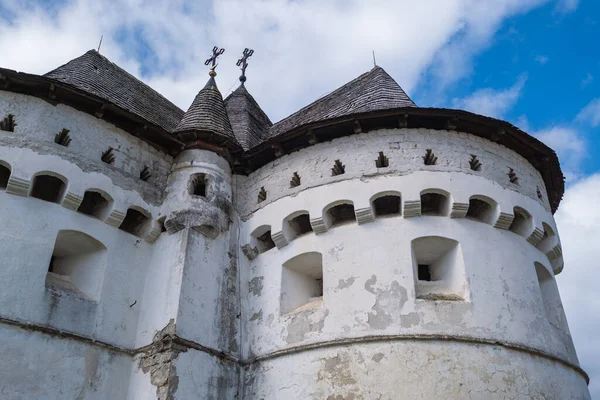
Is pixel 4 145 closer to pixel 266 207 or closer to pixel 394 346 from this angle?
pixel 266 207

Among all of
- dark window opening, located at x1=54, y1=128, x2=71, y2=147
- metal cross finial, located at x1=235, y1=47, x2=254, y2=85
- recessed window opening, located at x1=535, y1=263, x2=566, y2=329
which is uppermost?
metal cross finial, located at x1=235, y1=47, x2=254, y2=85

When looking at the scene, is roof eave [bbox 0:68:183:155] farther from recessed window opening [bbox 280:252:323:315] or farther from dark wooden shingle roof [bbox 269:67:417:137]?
recessed window opening [bbox 280:252:323:315]

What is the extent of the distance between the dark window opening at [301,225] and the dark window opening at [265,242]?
0.65 m

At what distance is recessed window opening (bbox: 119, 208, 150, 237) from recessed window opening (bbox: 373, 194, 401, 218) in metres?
4.85

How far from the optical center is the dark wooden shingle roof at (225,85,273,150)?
15344 mm

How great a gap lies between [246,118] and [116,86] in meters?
4.00

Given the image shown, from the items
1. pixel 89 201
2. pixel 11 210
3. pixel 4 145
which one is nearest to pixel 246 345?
pixel 89 201

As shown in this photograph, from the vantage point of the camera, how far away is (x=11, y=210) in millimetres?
9812

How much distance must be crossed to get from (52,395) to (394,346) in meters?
5.72

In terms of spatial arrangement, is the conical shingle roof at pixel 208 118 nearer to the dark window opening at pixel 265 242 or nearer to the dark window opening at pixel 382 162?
the dark window opening at pixel 265 242

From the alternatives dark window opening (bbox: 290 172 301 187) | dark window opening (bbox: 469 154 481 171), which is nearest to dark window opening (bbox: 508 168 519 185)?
dark window opening (bbox: 469 154 481 171)

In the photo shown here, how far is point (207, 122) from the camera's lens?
514 inches

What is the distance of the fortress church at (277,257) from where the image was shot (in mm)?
9227

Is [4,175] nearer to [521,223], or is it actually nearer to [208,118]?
[208,118]
